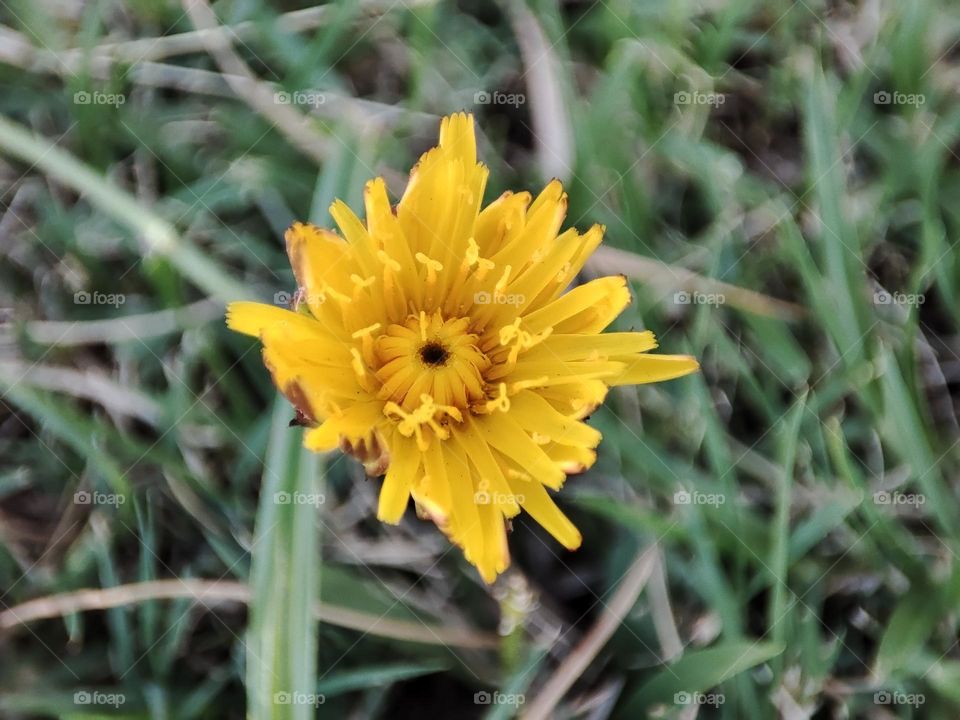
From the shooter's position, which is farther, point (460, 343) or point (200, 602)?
point (200, 602)

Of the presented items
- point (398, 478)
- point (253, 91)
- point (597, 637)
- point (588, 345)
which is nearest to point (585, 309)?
A: point (588, 345)

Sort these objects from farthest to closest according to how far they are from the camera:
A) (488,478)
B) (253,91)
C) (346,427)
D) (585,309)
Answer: (253,91) < (585,309) < (488,478) < (346,427)

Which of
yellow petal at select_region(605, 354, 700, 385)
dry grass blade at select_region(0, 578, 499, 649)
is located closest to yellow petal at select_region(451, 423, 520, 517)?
yellow petal at select_region(605, 354, 700, 385)

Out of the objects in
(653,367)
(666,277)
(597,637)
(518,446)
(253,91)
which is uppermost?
(253,91)

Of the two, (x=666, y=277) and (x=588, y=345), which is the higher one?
(x=666, y=277)

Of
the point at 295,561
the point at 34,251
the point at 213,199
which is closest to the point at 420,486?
the point at 295,561

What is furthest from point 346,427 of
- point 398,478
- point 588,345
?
point 588,345

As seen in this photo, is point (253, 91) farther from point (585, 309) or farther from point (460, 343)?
point (585, 309)

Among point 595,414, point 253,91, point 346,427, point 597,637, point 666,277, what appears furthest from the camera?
point 253,91
